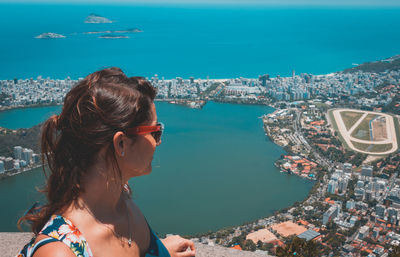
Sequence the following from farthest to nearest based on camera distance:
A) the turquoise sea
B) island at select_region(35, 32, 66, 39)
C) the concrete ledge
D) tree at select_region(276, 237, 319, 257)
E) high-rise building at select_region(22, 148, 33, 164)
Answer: island at select_region(35, 32, 66, 39) → high-rise building at select_region(22, 148, 33, 164) → the turquoise sea → tree at select_region(276, 237, 319, 257) → the concrete ledge

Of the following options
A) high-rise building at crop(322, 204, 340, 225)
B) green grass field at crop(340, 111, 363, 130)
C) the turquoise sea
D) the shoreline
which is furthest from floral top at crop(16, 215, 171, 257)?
green grass field at crop(340, 111, 363, 130)

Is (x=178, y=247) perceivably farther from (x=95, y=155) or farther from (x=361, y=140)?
(x=361, y=140)

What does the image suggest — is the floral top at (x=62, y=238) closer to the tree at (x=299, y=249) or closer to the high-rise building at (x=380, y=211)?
the tree at (x=299, y=249)

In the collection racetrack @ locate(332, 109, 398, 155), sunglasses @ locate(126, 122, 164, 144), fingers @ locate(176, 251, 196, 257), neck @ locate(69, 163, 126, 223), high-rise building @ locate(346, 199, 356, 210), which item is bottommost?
high-rise building @ locate(346, 199, 356, 210)

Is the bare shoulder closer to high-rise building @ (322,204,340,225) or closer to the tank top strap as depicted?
the tank top strap

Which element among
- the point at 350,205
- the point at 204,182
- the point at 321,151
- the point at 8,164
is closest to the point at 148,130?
the point at 350,205

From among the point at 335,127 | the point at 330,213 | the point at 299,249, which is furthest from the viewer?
the point at 335,127

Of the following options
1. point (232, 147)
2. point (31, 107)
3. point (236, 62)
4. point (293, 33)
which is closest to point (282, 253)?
point (232, 147)
